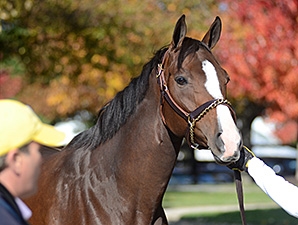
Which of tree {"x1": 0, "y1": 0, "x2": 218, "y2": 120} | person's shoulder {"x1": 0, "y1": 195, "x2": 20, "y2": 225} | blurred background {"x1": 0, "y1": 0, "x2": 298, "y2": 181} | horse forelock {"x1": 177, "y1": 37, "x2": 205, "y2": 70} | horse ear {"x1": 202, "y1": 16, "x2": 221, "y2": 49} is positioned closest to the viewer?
person's shoulder {"x1": 0, "y1": 195, "x2": 20, "y2": 225}

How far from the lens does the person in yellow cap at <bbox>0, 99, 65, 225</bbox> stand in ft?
7.62

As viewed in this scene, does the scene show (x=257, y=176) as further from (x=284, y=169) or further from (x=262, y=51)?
(x=284, y=169)

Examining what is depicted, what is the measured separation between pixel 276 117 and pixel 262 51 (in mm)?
3215

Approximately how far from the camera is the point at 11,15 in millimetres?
11227

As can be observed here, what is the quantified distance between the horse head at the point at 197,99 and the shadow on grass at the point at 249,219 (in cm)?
915

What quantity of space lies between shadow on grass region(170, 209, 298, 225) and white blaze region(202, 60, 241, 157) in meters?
9.29

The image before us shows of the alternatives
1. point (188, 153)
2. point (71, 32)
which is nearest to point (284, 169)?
point (188, 153)

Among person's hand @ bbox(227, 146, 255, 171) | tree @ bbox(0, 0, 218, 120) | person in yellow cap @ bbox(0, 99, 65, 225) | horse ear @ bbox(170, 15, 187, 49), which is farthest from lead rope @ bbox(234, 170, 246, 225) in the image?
tree @ bbox(0, 0, 218, 120)

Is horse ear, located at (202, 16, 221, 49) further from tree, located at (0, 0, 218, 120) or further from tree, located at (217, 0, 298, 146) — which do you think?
tree, located at (217, 0, 298, 146)

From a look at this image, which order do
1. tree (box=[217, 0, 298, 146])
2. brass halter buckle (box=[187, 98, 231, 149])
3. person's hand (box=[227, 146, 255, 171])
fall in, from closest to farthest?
brass halter buckle (box=[187, 98, 231, 149])
person's hand (box=[227, 146, 255, 171])
tree (box=[217, 0, 298, 146])

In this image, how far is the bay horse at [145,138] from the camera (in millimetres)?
4352

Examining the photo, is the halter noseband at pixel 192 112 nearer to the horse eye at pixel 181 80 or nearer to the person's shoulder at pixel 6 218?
the horse eye at pixel 181 80

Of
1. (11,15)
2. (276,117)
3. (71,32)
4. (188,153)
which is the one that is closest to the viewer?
(11,15)

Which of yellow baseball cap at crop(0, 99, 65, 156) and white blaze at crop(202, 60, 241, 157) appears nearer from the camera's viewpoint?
yellow baseball cap at crop(0, 99, 65, 156)
